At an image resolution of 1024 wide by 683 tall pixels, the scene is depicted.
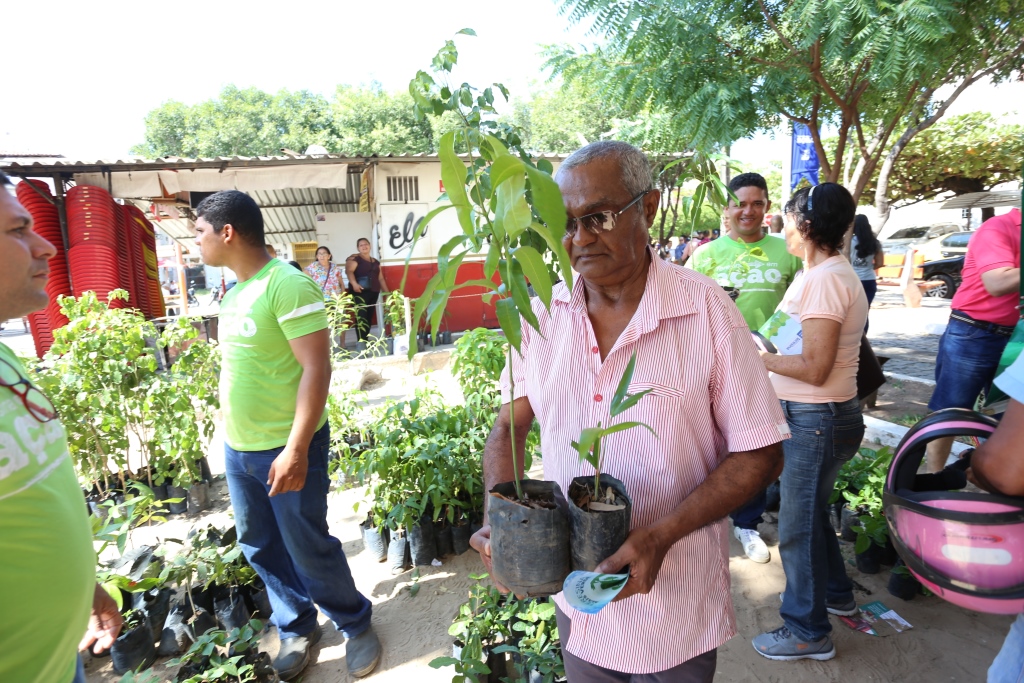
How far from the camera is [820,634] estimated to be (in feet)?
7.72

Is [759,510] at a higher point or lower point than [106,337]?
lower

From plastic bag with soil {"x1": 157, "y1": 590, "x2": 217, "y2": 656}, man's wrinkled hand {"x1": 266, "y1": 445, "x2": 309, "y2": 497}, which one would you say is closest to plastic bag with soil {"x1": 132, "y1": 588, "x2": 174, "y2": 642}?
plastic bag with soil {"x1": 157, "y1": 590, "x2": 217, "y2": 656}

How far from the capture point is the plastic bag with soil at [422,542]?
335cm

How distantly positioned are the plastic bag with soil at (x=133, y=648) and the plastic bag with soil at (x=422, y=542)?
50.2 inches

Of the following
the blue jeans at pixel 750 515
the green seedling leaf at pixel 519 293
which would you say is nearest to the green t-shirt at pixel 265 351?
the green seedling leaf at pixel 519 293

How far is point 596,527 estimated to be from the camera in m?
1.06

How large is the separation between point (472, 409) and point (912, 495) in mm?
2672

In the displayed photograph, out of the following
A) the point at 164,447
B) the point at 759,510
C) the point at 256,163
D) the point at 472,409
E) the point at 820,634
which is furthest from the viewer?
the point at 256,163

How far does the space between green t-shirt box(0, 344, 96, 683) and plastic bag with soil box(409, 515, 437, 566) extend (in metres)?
2.16

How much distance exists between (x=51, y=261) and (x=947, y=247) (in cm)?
1858

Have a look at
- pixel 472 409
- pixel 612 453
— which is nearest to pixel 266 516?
pixel 472 409

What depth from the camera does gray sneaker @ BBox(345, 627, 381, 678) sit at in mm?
2537

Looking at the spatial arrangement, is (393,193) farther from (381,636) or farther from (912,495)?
(912,495)

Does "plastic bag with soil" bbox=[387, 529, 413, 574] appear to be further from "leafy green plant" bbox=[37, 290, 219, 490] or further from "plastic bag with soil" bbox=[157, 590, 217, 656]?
"leafy green plant" bbox=[37, 290, 219, 490]
